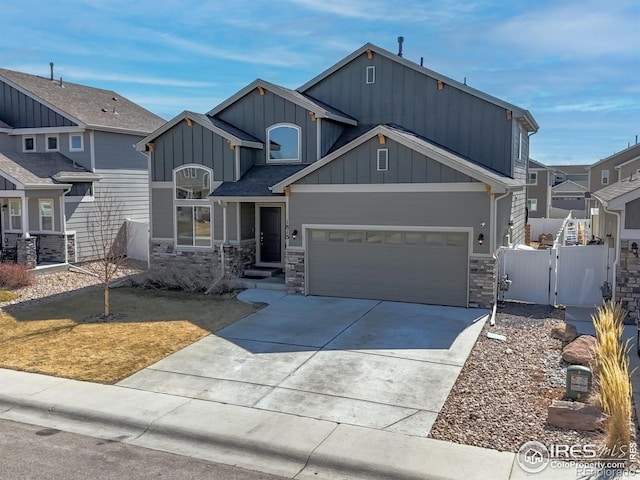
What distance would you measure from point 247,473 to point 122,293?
38.3ft

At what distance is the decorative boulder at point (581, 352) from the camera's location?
968 centimetres

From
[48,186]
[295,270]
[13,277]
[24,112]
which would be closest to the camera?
[295,270]

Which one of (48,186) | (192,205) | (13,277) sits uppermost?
(48,186)

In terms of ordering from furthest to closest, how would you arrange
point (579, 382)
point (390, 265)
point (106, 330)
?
point (390, 265) → point (106, 330) → point (579, 382)

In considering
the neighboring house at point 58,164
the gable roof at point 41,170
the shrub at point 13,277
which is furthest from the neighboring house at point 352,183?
the neighboring house at point 58,164

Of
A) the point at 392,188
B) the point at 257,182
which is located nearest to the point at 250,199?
the point at 257,182

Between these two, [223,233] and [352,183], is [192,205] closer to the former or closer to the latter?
[223,233]

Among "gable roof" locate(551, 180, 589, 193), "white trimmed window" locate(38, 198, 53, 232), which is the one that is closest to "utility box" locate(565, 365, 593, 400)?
"white trimmed window" locate(38, 198, 53, 232)

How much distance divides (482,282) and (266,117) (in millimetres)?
9005

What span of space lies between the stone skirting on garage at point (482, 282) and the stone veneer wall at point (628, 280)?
2.80m

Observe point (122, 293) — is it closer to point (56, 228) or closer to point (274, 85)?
point (56, 228)

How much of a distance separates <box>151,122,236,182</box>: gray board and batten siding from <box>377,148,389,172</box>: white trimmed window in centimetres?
522

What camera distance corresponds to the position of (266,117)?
18578 millimetres

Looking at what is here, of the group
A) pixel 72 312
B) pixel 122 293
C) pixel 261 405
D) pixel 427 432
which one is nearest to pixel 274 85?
pixel 122 293
